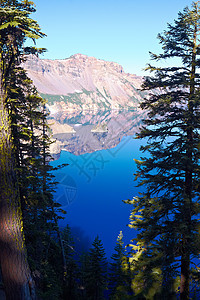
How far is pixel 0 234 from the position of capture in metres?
3.69

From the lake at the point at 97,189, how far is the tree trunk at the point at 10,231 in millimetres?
21774

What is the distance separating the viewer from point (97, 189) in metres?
64.7

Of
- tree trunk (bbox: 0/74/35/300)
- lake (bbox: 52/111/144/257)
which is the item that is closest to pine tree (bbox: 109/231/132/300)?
lake (bbox: 52/111/144/257)

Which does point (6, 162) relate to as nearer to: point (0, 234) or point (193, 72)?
point (0, 234)

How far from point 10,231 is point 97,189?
2444 inches

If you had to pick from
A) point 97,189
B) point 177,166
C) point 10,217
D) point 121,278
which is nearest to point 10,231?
point 10,217

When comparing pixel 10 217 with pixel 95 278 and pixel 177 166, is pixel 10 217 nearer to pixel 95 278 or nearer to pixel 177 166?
pixel 177 166

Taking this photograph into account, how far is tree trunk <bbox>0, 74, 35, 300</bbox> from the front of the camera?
3.71 metres

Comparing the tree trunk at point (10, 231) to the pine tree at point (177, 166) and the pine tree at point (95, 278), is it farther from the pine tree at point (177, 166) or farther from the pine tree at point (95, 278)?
the pine tree at point (95, 278)

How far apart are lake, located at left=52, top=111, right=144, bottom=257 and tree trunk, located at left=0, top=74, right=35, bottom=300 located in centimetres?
2177

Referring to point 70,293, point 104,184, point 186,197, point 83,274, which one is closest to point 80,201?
point 104,184

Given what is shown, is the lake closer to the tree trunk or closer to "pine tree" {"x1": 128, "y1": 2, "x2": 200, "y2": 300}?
"pine tree" {"x1": 128, "y1": 2, "x2": 200, "y2": 300}

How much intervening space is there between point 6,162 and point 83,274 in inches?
666

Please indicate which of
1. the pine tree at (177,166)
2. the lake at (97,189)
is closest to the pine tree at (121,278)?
the pine tree at (177,166)
